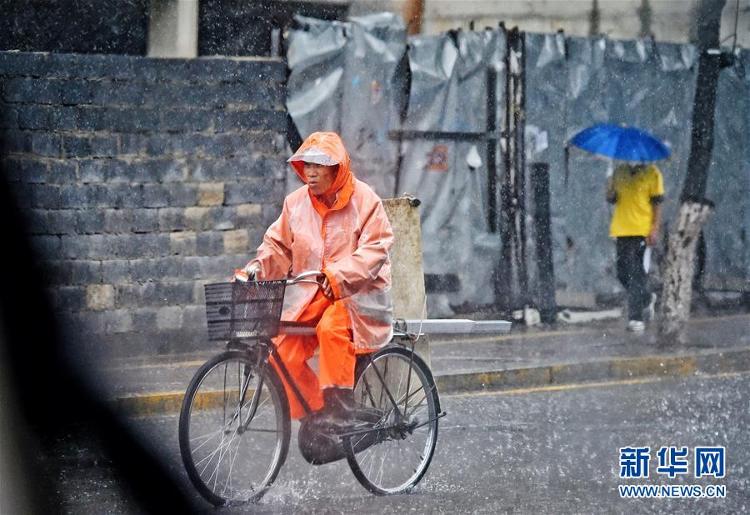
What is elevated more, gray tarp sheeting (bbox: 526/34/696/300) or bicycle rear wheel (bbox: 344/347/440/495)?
gray tarp sheeting (bbox: 526/34/696/300)

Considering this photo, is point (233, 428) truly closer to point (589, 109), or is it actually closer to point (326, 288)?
point (326, 288)

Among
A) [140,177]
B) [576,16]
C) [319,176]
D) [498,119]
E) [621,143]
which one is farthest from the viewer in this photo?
[576,16]

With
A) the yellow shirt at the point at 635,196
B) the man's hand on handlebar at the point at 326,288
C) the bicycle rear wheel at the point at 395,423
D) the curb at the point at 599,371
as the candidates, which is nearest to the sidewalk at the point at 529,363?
the curb at the point at 599,371

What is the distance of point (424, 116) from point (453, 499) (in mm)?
5996

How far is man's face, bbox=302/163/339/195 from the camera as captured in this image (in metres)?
5.68

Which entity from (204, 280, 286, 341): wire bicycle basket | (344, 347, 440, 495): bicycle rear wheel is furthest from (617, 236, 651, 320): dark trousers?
(204, 280, 286, 341): wire bicycle basket

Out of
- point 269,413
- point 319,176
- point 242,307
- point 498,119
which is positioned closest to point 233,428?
point 269,413

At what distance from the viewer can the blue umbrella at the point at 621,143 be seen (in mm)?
11078

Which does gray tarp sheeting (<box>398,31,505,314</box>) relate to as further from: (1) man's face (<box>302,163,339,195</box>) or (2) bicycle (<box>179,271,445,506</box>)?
(1) man's face (<box>302,163,339,195</box>)

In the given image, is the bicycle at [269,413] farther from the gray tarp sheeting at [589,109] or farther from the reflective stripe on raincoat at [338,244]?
the gray tarp sheeting at [589,109]

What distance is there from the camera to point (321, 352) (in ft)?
18.3

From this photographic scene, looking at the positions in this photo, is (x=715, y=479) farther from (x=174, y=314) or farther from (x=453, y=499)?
(x=174, y=314)

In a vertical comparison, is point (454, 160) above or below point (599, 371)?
above

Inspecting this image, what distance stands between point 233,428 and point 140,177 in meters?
4.71
